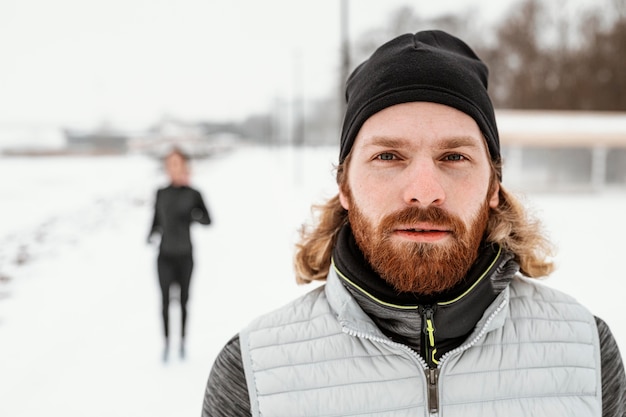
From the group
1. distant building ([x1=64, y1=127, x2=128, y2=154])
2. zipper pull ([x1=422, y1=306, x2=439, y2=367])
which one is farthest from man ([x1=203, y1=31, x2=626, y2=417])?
distant building ([x1=64, y1=127, x2=128, y2=154])

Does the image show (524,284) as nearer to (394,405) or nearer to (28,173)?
(394,405)

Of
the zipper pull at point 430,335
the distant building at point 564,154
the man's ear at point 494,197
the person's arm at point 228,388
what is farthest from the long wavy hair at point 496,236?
the distant building at point 564,154

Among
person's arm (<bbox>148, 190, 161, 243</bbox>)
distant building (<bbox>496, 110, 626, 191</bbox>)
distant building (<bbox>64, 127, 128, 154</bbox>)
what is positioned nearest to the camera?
person's arm (<bbox>148, 190, 161, 243</bbox>)

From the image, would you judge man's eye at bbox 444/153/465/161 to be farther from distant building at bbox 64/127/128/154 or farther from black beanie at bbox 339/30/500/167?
distant building at bbox 64/127/128/154

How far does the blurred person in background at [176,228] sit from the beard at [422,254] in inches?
165

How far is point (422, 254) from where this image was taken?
1372 mm

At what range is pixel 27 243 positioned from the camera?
42.7ft

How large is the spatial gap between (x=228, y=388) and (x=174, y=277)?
13.5 ft

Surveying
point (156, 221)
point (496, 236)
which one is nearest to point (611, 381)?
point (496, 236)

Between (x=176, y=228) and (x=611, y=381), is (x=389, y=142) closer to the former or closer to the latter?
(x=611, y=381)

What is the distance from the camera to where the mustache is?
1348mm

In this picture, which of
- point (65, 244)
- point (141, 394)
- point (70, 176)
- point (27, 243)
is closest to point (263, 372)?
point (141, 394)

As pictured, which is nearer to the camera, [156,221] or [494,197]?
[494,197]

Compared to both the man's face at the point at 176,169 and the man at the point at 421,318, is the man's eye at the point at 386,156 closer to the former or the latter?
the man at the point at 421,318
